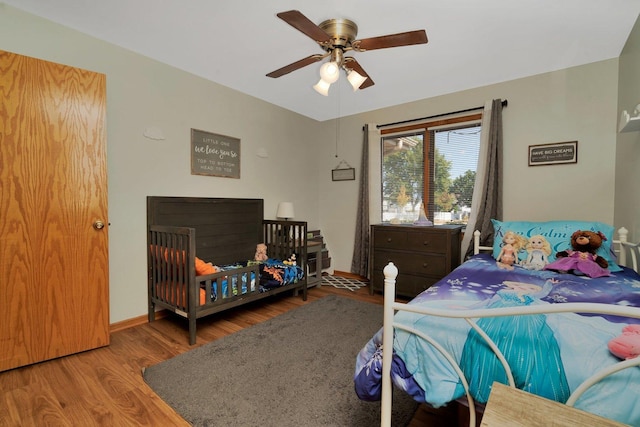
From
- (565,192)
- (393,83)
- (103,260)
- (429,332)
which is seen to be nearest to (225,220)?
(103,260)

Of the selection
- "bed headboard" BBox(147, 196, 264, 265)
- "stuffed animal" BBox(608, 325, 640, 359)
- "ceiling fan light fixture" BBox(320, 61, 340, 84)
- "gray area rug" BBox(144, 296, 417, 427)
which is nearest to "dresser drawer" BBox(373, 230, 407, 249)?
"gray area rug" BBox(144, 296, 417, 427)

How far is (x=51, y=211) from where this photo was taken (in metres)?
1.88

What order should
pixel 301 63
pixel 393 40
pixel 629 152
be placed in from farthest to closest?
pixel 629 152, pixel 301 63, pixel 393 40

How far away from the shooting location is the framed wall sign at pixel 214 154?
2900 mm

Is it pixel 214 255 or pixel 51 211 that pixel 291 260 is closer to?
pixel 214 255

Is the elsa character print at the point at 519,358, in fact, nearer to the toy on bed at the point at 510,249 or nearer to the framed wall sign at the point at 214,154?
the toy on bed at the point at 510,249

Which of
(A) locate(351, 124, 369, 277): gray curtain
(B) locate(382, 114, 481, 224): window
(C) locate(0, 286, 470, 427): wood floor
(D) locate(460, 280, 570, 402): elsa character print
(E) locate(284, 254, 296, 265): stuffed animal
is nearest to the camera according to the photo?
(D) locate(460, 280, 570, 402): elsa character print

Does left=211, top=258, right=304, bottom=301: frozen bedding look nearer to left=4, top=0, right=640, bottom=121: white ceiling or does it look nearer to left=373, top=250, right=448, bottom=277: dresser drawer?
left=373, top=250, right=448, bottom=277: dresser drawer

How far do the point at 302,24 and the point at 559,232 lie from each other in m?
2.38

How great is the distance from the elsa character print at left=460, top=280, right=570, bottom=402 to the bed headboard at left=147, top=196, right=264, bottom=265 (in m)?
2.58

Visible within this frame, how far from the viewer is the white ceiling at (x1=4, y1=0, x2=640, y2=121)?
185 cm

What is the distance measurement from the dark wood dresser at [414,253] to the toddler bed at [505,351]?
152cm

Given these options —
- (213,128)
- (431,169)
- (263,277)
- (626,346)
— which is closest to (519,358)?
(626,346)

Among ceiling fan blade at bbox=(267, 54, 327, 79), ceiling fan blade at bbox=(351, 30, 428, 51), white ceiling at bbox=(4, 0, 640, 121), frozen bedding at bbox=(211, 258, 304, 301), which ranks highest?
white ceiling at bbox=(4, 0, 640, 121)
